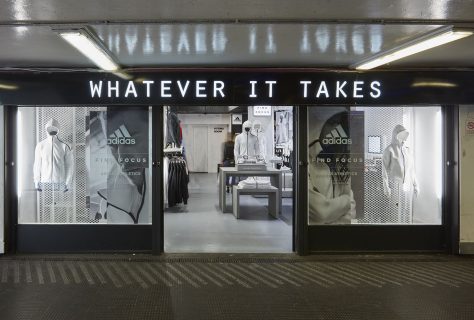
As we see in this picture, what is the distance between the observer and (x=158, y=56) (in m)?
4.65

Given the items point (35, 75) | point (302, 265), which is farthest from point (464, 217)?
point (35, 75)

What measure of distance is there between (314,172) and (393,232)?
1284 mm

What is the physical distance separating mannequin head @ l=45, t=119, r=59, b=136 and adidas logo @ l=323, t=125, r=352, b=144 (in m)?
3.56

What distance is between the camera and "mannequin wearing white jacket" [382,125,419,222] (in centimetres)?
564

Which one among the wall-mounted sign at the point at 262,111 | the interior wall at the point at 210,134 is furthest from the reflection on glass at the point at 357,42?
the interior wall at the point at 210,134

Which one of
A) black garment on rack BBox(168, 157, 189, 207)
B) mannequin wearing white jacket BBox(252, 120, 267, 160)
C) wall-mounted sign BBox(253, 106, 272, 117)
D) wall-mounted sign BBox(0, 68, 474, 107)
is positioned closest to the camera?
wall-mounted sign BBox(0, 68, 474, 107)

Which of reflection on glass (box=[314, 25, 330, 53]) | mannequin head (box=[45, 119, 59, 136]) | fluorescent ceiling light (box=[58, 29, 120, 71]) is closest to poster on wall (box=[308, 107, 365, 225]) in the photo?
reflection on glass (box=[314, 25, 330, 53])

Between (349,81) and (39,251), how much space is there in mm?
4495

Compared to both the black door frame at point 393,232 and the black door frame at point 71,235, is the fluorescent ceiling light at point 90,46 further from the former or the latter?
the black door frame at point 393,232

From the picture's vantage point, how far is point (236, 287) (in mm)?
4281

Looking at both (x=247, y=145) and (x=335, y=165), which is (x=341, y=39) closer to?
(x=335, y=165)

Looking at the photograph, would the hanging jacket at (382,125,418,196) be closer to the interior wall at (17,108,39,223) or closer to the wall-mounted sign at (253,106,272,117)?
the interior wall at (17,108,39,223)

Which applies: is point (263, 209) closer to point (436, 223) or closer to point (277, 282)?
point (436, 223)

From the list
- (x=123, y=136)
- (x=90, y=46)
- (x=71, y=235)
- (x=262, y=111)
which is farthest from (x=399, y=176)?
(x=262, y=111)
